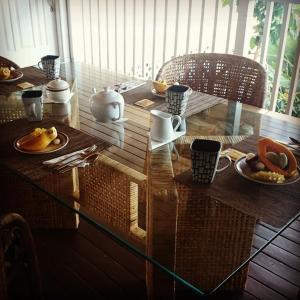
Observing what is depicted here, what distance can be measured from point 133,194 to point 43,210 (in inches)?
38.1

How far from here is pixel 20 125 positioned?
162 cm

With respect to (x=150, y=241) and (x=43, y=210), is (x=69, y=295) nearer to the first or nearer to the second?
(x=43, y=210)

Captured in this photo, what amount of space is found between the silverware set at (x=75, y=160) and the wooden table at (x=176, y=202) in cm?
3

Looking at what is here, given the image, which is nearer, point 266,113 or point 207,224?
point 207,224

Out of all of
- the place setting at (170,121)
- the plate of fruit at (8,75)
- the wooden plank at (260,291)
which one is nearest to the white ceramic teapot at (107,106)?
the place setting at (170,121)

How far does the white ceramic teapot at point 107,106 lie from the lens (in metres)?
1.65

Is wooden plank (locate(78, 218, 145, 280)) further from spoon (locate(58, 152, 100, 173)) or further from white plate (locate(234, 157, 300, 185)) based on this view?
white plate (locate(234, 157, 300, 185))

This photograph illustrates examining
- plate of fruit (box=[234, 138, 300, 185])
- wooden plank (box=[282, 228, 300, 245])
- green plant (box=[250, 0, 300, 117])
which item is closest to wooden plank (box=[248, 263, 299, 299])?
wooden plank (box=[282, 228, 300, 245])

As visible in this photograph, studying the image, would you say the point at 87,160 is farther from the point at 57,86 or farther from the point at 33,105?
the point at 57,86

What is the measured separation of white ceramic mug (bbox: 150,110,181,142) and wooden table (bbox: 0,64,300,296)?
0.04 metres

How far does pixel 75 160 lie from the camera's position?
138 centimetres

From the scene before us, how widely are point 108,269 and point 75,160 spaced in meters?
0.72

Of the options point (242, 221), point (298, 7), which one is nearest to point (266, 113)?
point (242, 221)

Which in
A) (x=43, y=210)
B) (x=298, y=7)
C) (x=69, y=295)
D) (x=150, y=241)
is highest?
(x=298, y=7)
